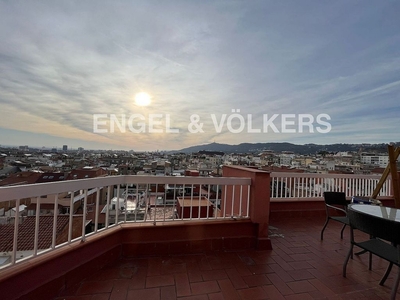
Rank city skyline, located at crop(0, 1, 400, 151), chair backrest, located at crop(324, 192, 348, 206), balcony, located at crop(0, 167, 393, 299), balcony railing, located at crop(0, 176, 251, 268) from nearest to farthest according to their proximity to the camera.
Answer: balcony railing, located at crop(0, 176, 251, 268)
balcony, located at crop(0, 167, 393, 299)
chair backrest, located at crop(324, 192, 348, 206)
city skyline, located at crop(0, 1, 400, 151)

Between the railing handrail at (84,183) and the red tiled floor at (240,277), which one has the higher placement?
the railing handrail at (84,183)

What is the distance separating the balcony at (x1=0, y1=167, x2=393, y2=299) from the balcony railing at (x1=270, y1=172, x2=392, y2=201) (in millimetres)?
1200

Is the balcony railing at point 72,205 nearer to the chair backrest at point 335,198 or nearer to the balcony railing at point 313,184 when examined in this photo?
the chair backrest at point 335,198

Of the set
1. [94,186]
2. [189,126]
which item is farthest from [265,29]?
[94,186]

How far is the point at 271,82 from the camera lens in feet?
20.1

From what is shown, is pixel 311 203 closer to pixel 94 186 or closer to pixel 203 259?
pixel 203 259

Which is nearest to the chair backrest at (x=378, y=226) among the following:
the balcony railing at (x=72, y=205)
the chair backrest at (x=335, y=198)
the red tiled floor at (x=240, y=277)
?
the red tiled floor at (x=240, y=277)

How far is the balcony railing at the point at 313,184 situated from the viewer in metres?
4.20

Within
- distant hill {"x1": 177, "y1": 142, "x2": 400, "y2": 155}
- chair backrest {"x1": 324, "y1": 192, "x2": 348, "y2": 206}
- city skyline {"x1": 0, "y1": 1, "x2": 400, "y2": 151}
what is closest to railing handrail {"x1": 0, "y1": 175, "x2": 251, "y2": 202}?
chair backrest {"x1": 324, "y1": 192, "x2": 348, "y2": 206}

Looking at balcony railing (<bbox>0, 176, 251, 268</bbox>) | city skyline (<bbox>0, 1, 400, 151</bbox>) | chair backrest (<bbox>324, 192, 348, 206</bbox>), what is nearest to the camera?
balcony railing (<bbox>0, 176, 251, 268</bbox>)

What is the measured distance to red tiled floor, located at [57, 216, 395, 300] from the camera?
168cm

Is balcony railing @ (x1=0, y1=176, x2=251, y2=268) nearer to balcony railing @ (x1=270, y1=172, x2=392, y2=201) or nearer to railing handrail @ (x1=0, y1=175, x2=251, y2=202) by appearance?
railing handrail @ (x1=0, y1=175, x2=251, y2=202)

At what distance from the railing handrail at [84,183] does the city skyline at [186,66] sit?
3.32 metres

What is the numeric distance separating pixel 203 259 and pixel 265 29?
16.9ft
